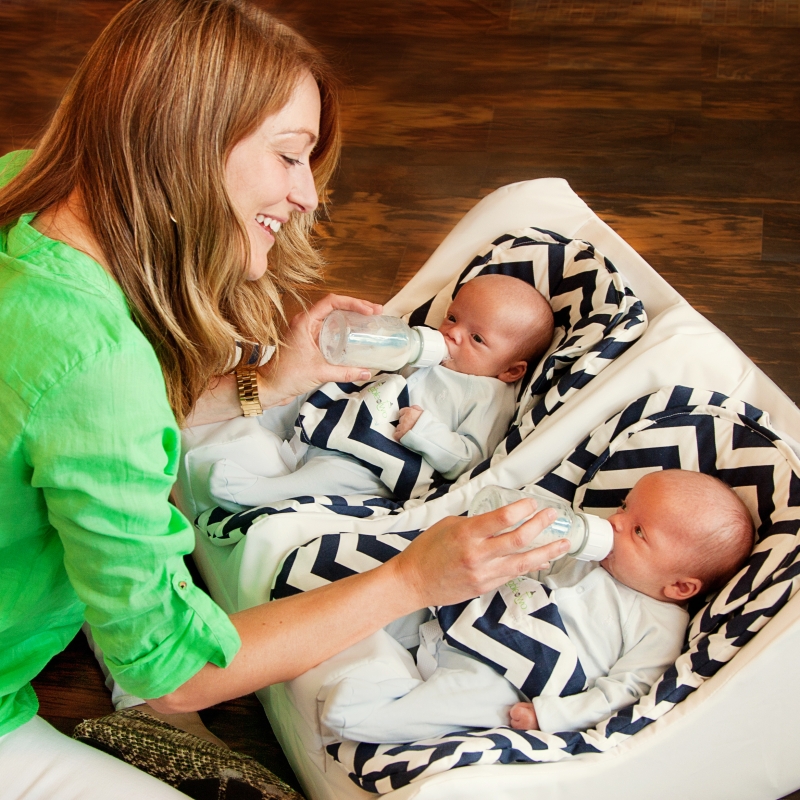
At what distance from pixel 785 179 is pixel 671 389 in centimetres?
142

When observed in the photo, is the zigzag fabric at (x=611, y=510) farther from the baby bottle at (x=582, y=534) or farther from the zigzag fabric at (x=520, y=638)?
the baby bottle at (x=582, y=534)

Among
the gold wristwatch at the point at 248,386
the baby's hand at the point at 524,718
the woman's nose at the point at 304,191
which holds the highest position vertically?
the woman's nose at the point at 304,191

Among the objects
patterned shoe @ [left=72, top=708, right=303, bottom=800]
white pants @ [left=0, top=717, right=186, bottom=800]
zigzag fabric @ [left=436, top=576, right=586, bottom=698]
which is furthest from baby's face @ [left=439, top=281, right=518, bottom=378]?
white pants @ [left=0, top=717, right=186, bottom=800]

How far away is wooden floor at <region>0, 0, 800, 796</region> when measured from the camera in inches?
95.7

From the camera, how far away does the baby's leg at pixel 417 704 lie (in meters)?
1.18

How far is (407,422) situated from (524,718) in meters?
0.57

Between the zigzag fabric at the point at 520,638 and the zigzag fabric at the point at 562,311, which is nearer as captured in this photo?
the zigzag fabric at the point at 520,638

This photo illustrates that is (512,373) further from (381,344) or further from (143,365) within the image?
(143,365)

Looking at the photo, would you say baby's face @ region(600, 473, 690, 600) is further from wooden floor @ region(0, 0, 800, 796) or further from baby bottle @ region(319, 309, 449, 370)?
wooden floor @ region(0, 0, 800, 796)

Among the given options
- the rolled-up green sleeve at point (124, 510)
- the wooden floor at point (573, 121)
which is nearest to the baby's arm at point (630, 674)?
the rolled-up green sleeve at point (124, 510)

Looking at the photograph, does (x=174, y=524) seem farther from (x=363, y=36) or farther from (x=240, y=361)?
(x=363, y=36)

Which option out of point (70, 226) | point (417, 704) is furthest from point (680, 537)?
point (70, 226)

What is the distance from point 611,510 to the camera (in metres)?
1.42

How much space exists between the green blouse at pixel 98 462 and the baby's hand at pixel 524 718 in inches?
16.7
